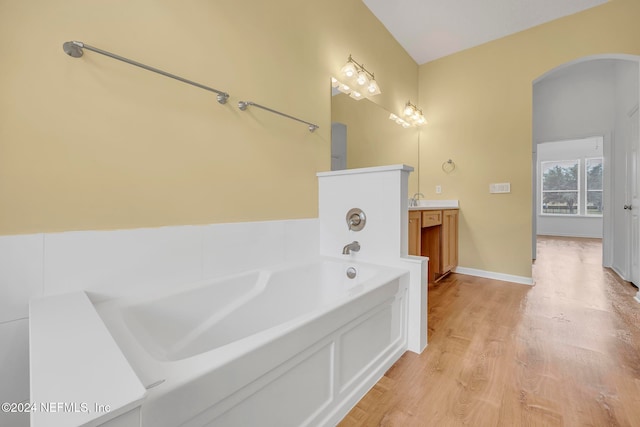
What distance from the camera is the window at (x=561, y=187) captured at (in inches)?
255

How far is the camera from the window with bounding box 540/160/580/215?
21.2 feet

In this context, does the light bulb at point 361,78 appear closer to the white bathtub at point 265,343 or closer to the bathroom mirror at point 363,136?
the bathroom mirror at point 363,136

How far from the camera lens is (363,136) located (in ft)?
8.43

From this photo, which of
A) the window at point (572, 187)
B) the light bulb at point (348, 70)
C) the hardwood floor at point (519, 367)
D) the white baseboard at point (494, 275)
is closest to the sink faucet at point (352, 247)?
the hardwood floor at point (519, 367)

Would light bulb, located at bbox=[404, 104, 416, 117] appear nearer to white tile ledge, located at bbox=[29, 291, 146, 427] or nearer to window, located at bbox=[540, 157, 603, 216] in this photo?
white tile ledge, located at bbox=[29, 291, 146, 427]

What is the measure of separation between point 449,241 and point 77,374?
3257 millimetres

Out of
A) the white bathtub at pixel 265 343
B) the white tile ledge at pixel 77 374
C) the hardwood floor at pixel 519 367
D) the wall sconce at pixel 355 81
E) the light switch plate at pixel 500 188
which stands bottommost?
the hardwood floor at pixel 519 367

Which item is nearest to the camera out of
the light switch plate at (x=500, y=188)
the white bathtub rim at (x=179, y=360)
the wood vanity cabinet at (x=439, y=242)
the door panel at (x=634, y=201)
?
the white bathtub rim at (x=179, y=360)

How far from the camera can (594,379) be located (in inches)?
51.7

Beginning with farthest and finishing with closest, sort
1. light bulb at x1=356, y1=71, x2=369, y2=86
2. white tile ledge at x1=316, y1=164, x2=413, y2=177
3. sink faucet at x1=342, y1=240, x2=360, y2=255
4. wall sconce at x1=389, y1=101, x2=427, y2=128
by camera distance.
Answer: wall sconce at x1=389, y1=101, x2=427, y2=128 → light bulb at x1=356, y1=71, x2=369, y2=86 → sink faucet at x1=342, y1=240, x2=360, y2=255 → white tile ledge at x1=316, y1=164, x2=413, y2=177

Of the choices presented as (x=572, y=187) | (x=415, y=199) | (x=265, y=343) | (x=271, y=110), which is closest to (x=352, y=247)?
(x=271, y=110)

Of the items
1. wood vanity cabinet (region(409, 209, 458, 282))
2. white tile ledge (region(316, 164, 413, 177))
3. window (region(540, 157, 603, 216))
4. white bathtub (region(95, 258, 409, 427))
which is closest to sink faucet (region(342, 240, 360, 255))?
white bathtub (region(95, 258, 409, 427))

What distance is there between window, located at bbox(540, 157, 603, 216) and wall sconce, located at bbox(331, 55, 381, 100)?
6893mm

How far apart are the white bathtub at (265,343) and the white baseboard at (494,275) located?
7.08 ft
